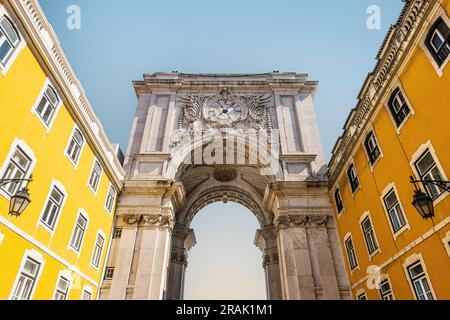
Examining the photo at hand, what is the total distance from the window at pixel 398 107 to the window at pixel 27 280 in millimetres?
16063

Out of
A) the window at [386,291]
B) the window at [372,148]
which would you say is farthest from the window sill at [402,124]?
the window at [386,291]

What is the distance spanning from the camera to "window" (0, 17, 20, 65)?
31.4 ft

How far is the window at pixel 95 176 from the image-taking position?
53.3 ft

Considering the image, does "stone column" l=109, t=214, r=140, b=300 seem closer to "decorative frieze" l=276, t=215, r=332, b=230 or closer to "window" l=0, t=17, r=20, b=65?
"decorative frieze" l=276, t=215, r=332, b=230

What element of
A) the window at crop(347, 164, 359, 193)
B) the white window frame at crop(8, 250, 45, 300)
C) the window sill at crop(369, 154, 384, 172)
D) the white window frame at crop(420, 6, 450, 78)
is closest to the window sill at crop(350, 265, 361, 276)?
the window at crop(347, 164, 359, 193)

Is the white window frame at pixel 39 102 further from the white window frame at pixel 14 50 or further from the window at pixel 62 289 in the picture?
the window at pixel 62 289

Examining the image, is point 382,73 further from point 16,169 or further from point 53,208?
point 53,208

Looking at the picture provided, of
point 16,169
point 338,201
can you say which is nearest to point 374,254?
point 338,201

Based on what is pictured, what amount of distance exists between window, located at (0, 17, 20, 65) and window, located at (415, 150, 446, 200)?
15296 mm

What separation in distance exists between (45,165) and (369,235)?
1569 centimetres

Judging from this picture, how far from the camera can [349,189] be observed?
55.7 feet
